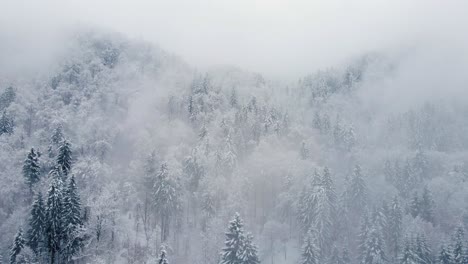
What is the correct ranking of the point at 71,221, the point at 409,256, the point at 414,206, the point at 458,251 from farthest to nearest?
the point at 414,206, the point at 409,256, the point at 458,251, the point at 71,221

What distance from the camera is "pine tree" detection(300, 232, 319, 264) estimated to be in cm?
6612

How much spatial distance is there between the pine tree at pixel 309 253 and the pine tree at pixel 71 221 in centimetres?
3372

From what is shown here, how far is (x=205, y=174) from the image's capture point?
93125 mm

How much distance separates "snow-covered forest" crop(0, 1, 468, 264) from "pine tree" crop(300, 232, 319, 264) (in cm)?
31

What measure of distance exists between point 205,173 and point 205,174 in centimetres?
47

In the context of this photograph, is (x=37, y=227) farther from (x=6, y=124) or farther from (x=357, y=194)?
(x=357, y=194)

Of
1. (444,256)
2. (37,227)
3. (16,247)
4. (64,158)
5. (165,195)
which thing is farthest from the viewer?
(165,195)

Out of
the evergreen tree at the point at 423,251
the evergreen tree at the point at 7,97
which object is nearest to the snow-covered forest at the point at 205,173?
the evergreen tree at the point at 423,251

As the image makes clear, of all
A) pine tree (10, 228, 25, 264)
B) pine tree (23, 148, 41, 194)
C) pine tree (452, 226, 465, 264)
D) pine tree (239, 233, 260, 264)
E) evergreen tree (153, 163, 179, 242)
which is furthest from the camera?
evergreen tree (153, 163, 179, 242)

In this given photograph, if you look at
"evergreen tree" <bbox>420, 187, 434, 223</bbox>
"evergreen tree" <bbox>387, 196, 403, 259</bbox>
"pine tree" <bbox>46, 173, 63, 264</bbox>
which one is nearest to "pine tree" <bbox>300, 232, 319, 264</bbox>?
"evergreen tree" <bbox>387, 196, 403, 259</bbox>

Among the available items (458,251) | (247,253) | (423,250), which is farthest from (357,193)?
(247,253)

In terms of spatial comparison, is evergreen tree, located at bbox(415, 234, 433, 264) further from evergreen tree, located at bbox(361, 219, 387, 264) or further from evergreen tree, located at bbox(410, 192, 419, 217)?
evergreen tree, located at bbox(410, 192, 419, 217)

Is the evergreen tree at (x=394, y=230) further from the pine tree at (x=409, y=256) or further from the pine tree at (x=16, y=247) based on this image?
the pine tree at (x=16, y=247)

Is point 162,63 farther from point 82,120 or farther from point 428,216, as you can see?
point 428,216
